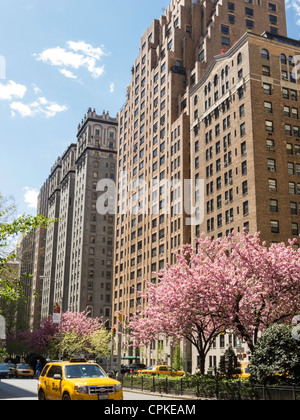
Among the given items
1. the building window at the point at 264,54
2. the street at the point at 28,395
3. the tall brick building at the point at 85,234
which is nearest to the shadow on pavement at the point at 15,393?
the street at the point at 28,395

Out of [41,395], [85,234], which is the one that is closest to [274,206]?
[41,395]

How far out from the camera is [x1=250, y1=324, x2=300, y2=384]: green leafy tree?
22872 millimetres

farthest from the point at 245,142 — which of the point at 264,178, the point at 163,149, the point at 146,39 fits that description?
the point at 146,39

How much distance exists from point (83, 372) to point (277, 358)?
10401 mm

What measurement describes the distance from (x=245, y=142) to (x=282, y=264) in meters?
32.1

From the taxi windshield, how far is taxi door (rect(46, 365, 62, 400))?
44 cm

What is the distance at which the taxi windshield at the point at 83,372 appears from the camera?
17828 millimetres

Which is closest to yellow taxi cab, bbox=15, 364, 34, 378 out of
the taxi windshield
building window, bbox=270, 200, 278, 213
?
building window, bbox=270, 200, 278, 213

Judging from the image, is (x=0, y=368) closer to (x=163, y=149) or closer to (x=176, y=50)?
(x=163, y=149)

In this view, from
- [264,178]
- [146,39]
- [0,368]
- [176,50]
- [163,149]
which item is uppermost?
[146,39]

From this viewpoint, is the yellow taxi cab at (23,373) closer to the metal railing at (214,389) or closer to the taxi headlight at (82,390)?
the metal railing at (214,389)

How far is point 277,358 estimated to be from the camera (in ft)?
76.9

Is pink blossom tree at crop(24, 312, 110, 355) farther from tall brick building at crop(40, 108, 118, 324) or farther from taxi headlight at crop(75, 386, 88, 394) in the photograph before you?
taxi headlight at crop(75, 386, 88, 394)
